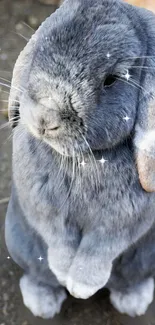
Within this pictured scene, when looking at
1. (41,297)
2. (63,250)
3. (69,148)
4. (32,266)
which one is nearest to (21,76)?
(69,148)

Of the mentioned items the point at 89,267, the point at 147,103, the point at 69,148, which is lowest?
the point at 89,267

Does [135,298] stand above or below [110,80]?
below

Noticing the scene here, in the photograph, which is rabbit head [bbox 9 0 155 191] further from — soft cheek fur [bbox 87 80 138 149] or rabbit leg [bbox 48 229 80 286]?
rabbit leg [bbox 48 229 80 286]

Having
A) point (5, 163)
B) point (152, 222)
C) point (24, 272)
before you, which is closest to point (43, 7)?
point (5, 163)

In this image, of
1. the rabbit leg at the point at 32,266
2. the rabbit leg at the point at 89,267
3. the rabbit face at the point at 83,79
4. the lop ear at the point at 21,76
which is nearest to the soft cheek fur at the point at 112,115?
the rabbit face at the point at 83,79

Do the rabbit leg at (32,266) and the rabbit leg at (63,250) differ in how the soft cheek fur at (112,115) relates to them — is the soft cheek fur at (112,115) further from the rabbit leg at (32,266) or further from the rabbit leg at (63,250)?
the rabbit leg at (32,266)

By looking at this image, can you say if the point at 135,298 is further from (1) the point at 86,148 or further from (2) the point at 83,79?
(2) the point at 83,79

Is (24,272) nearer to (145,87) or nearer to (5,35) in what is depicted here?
(145,87)
